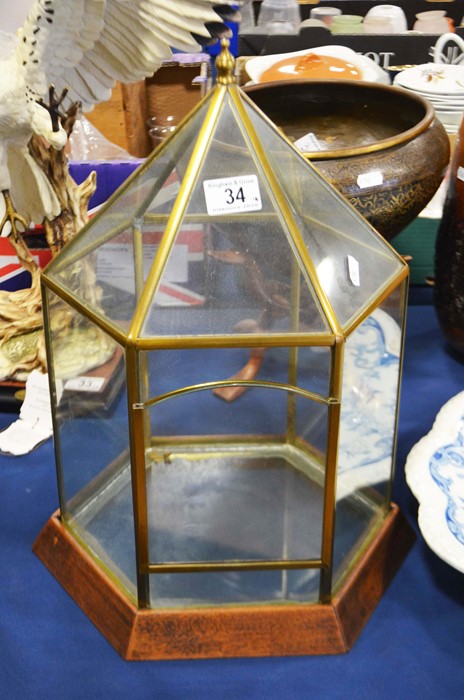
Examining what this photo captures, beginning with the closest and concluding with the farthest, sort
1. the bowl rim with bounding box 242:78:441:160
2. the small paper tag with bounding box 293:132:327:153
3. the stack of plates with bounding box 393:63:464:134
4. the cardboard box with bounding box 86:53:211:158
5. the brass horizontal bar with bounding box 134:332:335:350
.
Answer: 1. the brass horizontal bar with bounding box 134:332:335:350
2. the bowl rim with bounding box 242:78:441:160
3. the small paper tag with bounding box 293:132:327:153
4. the stack of plates with bounding box 393:63:464:134
5. the cardboard box with bounding box 86:53:211:158

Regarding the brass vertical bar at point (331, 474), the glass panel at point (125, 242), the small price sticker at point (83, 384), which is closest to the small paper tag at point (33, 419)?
the small price sticker at point (83, 384)

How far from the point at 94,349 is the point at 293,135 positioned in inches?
23.8

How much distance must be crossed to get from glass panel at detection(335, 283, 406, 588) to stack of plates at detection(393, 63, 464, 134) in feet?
2.36

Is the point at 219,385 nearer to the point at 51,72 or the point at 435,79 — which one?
the point at 51,72

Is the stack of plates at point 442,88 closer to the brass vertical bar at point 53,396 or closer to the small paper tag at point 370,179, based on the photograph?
the small paper tag at point 370,179

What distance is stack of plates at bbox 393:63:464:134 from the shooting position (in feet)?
4.49

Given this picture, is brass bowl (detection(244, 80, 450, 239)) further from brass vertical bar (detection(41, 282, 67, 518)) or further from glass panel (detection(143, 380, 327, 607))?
brass vertical bar (detection(41, 282, 67, 518))

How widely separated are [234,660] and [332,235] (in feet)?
1.25

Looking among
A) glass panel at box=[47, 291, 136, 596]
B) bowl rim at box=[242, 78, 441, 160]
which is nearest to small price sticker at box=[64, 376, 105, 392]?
A: glass panel at box=[47, 291, 136, 596]

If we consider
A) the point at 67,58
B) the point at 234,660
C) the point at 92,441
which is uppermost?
the point at 67,58

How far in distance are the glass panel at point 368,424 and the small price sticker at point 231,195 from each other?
171 mm

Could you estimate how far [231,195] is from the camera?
2.11 ft

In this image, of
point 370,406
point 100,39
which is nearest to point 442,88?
point 100,39

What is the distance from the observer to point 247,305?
65 cm
